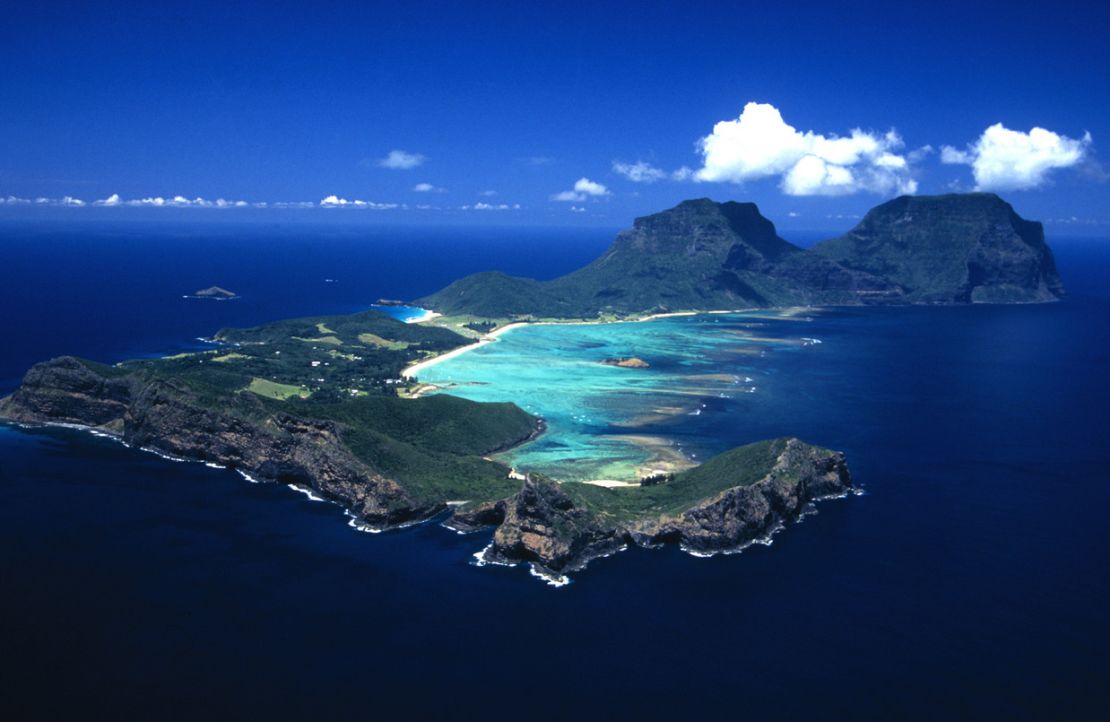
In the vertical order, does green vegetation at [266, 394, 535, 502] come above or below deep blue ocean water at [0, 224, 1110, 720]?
above

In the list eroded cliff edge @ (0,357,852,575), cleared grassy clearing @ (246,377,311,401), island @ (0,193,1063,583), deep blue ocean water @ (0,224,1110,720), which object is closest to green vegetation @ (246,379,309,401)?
cleared grassy clearing @ (246,377,311,401)

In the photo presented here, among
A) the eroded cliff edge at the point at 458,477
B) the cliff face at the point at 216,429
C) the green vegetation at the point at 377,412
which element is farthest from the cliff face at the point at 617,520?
the green vegetation at the point at 377,412

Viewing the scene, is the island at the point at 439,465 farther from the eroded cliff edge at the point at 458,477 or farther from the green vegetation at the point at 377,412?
the green vegetation at the point at 377,412

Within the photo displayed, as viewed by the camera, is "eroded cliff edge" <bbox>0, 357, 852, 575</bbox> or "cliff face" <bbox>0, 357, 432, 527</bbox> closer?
"eroded cliff edge" <bbox>0, 357, 852, 575</bbox>

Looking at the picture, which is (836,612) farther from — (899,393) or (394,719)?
(899,393)

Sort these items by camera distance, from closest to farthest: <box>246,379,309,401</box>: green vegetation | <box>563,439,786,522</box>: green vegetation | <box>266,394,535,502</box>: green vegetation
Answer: <box>563,439,786,522</box>: green vegetation
<box>266,394,535,502</box>: green vegetation
<box>246,379,309,401</box>: green vegetation

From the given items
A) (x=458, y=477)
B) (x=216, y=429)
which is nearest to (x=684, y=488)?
(x=458, y=477)

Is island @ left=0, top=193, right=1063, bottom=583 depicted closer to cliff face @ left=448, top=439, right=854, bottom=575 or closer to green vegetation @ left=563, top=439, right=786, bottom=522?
cliff face @ left=448, top=439, right=854, bottom=575

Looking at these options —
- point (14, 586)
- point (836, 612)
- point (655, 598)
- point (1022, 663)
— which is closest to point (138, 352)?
point (14, 586)
